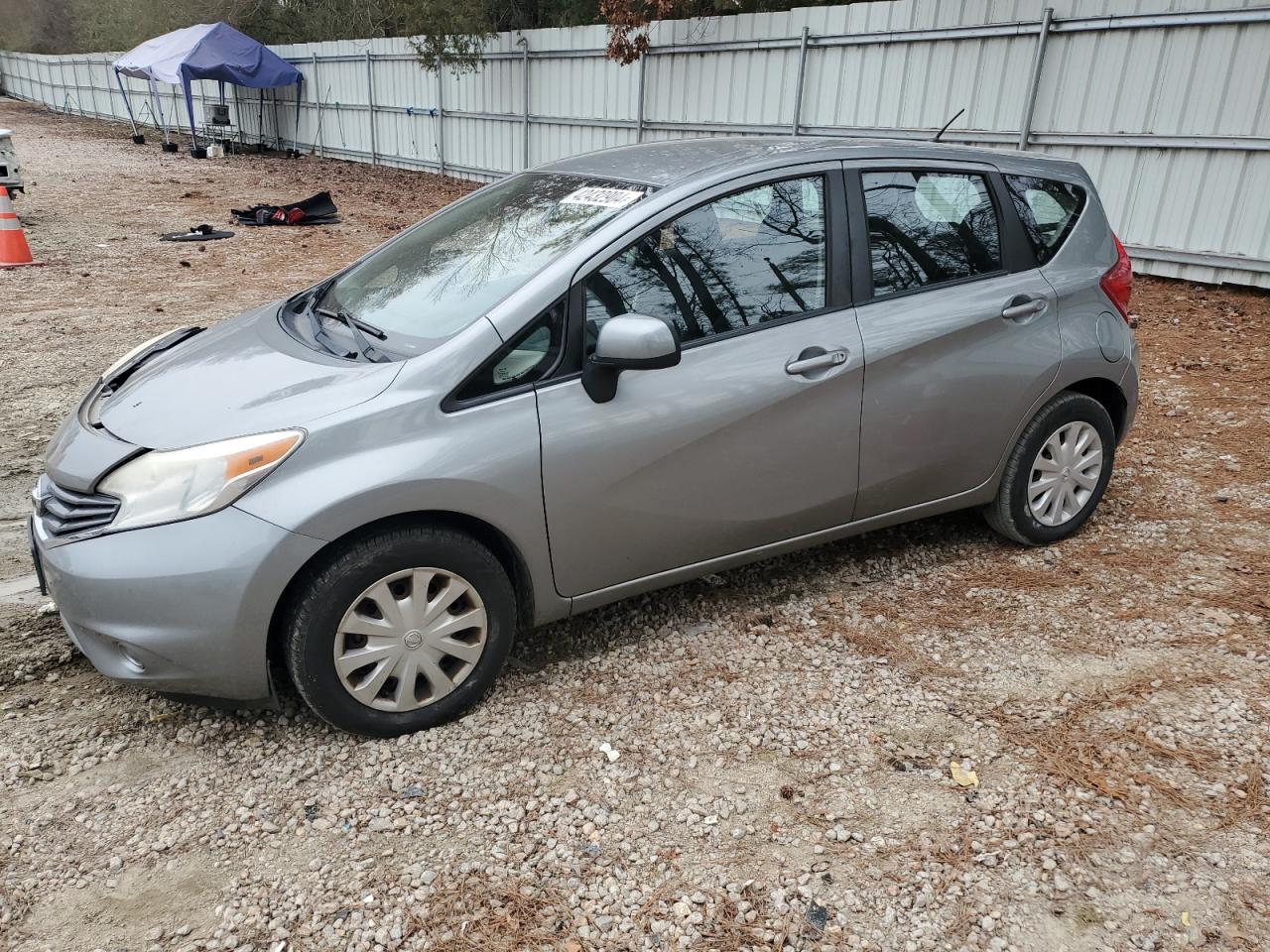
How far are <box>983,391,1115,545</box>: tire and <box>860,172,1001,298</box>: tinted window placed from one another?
2.35 feet

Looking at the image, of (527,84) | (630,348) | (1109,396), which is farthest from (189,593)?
(527,84)

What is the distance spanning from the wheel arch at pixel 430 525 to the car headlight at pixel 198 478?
0.94ft

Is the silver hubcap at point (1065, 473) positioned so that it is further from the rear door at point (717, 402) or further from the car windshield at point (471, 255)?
the car windshield at point (471, 255)

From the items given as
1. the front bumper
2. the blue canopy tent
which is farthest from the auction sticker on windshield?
the blue canopy tent

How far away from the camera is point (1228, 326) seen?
8055 mm

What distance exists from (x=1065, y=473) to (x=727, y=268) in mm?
1941

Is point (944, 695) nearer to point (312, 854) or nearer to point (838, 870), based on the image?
point (838, 870)

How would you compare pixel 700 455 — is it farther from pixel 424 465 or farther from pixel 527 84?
pixel 527 84

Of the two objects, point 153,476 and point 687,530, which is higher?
point 153,476

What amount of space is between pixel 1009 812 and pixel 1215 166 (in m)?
8.13

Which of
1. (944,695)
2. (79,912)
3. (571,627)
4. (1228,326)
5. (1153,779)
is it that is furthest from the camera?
(1228,326)

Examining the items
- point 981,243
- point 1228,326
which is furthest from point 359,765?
point 1228,326

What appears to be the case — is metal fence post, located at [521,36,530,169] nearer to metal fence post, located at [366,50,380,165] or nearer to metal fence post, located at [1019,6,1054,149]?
metal fence post, located at [366,50,380,165]

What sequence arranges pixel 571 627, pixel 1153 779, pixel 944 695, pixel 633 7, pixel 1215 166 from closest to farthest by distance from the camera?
pixel 1153 779
pixel 944 695
pixel 571 627
pixel 1215 166
pixel 633 7
